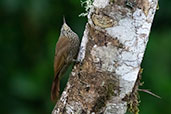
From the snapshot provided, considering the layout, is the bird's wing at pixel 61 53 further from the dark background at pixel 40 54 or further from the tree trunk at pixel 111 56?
the dark background at pixel 40 54

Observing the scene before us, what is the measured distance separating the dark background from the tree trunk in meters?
1.78

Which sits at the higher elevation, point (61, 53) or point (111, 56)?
point (111, 56)

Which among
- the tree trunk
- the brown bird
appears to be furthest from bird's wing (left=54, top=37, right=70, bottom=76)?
the tree trunk

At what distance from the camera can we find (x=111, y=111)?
2.88 meters

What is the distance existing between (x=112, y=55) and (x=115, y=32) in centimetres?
13

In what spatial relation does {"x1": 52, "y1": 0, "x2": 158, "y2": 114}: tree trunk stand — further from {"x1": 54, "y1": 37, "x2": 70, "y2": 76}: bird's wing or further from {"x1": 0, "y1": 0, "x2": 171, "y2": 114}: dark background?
{"x1": 0, "y1": 0, "x2": 171, "y2": 114}: dark background

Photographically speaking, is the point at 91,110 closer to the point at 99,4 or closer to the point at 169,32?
the point at 99,4

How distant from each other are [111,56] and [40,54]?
8.35 feet

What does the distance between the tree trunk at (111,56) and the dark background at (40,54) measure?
1.78 m

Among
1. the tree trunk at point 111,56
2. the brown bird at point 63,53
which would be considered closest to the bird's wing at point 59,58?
the brown bird at point 63,53

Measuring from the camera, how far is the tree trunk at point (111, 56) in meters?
2.73

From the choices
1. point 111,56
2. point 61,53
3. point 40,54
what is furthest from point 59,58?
point 40,54

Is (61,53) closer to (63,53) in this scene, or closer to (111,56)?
(63,53)

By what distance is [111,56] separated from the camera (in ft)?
9.05
